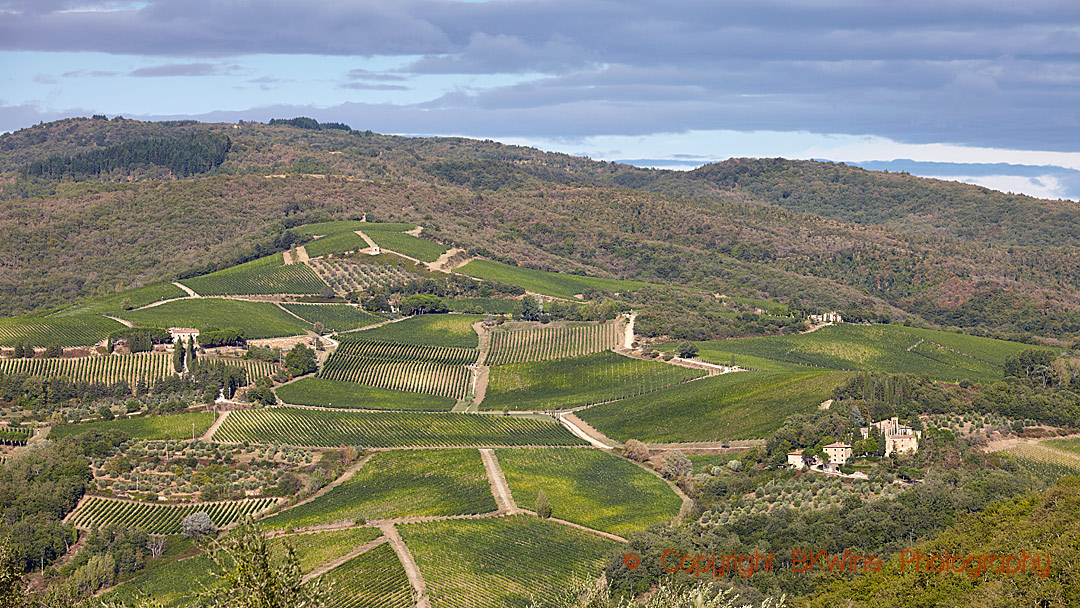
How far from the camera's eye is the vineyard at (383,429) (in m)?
A: 79.6

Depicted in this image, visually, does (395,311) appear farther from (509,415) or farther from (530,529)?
(530,529)

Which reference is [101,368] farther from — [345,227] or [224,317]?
[345,227]

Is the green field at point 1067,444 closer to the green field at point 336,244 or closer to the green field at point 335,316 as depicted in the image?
the green field at point 335,316

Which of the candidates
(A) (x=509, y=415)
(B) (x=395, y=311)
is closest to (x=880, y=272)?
(B) (x=395, y=311)

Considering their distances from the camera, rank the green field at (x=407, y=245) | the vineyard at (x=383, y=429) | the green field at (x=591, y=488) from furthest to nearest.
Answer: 1. the green field at (x=407, y=245)
2. the vineyard at (x=383, y=429)
3. the green field at (x=591, y=488)

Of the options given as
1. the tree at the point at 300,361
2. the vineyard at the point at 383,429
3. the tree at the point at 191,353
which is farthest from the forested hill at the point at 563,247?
the vineyard at the point at 383,429

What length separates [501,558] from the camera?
54688 millimetres

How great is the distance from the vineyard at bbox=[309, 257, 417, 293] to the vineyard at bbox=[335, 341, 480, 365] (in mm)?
21132

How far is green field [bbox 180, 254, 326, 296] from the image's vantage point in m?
125

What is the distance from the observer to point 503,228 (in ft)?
607

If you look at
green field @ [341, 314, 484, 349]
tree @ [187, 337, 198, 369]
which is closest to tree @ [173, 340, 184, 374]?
tree @ [187, 337, 198, 369]

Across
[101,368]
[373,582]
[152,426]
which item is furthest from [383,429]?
[373,582]

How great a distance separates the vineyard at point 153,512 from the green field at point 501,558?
480 inches

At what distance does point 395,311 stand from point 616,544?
6817 centimetres
